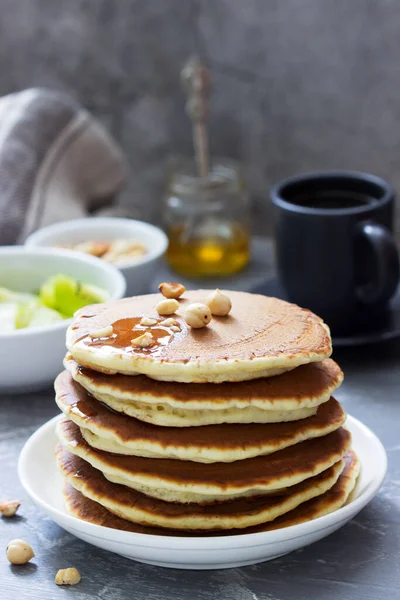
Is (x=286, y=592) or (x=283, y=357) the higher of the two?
(x=283, y=357)

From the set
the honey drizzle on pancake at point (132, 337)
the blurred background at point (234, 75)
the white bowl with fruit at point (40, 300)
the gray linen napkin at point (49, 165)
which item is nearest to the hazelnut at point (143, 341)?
the honey drizzle on pancake at point (132, 337)

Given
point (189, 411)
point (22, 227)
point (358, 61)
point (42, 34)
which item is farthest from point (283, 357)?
point (42, 34)

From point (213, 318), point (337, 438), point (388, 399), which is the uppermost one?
point (213, 318)

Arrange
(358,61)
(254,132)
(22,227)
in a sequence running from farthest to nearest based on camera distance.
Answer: (254,132)
(358,61)
(22,227)

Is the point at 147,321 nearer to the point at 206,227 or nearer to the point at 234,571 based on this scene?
the point at 234,571

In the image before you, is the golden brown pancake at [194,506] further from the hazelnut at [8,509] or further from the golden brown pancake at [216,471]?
the hazelnut at [8,509]

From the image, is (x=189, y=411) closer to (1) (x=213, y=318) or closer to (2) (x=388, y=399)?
(1) (x=213, y=318)

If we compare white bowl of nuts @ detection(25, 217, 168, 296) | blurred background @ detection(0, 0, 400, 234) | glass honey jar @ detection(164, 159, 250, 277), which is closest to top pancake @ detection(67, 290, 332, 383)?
white bowl of nuts @ detection(25, 217, 168, 296)
